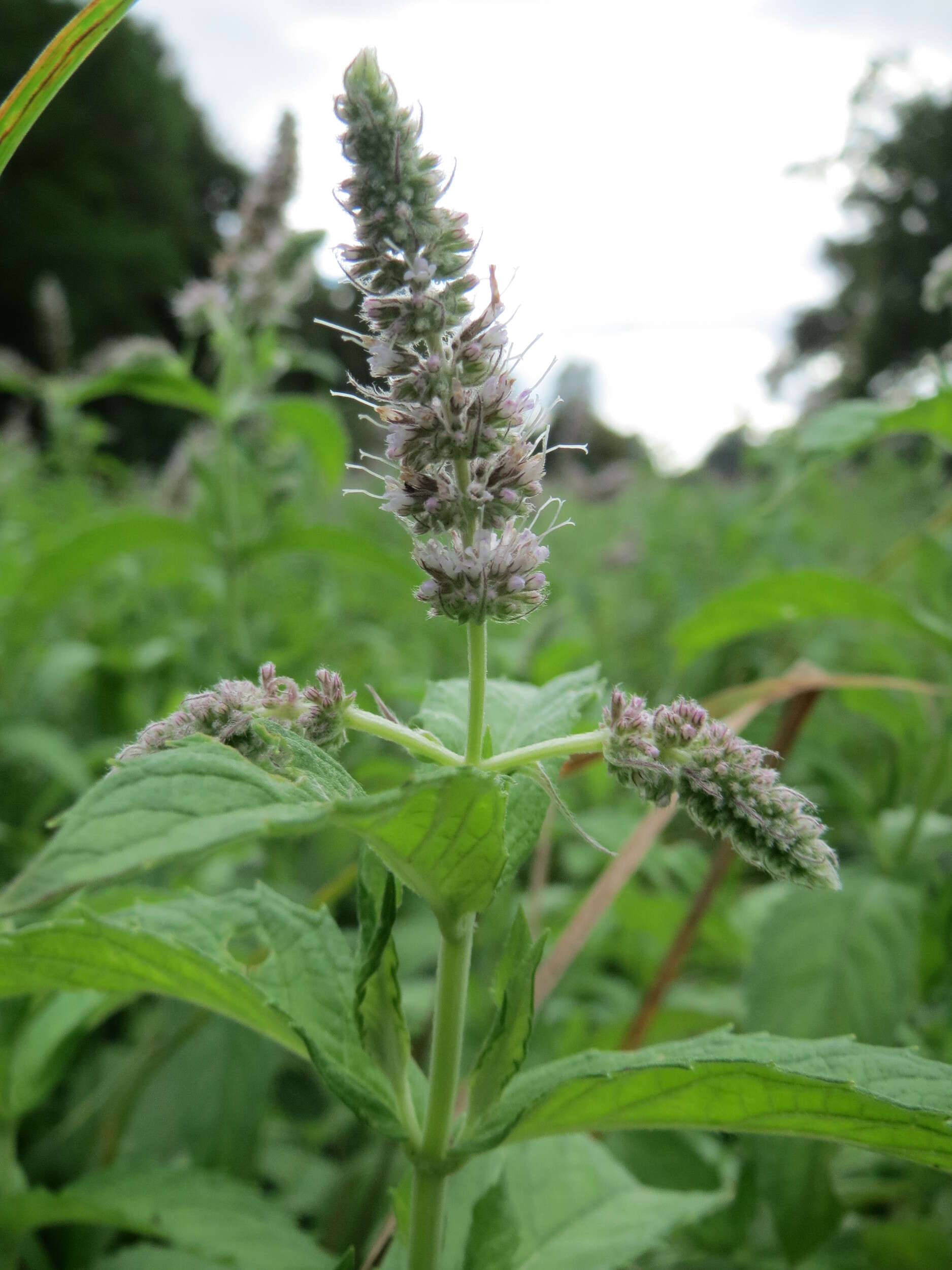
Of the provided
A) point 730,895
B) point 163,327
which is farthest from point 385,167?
point 163,327

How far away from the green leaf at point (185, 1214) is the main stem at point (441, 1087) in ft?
1.34

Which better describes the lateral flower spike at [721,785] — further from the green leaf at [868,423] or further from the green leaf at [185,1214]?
the green leaf at [868,423]

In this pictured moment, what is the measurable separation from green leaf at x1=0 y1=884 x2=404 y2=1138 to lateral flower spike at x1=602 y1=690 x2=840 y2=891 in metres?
0.39

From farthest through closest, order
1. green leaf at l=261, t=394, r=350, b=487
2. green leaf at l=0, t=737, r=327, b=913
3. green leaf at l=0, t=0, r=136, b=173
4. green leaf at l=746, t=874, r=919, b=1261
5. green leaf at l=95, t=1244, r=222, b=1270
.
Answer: green leaf at l=261, t=394, r=350, b=487 → green leaf at l=746, t=874, r=919, b=1261 → green leaf at l=95, t=1244, r=222, b=1270 → green leaf at l=0, t=0, r=136, b=173 → green leaf at l=0, t=737, r=327, b=913

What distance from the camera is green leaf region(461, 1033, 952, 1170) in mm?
866

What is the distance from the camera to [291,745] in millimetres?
819

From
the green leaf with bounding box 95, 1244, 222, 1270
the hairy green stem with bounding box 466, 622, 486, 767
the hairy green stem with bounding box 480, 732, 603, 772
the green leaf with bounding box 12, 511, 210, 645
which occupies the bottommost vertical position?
the green leaf with bounding box 95, 1244, 222, 1270

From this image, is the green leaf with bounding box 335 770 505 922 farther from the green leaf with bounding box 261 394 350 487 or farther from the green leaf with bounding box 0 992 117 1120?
the green leaf with bounding box 261 394 350 487

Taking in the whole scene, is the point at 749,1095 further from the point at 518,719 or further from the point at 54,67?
the point at 54,67

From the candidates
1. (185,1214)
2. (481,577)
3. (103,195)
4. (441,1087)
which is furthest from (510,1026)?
(103,195)

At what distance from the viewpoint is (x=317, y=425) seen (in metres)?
3.49

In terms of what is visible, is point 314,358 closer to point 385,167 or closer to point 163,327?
point 385,167

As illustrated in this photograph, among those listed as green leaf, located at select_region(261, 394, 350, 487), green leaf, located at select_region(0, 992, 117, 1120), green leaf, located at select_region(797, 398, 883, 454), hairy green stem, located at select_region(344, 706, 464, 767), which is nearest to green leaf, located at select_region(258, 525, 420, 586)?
green leaf, located at select_region(261, 394, 350, 487)

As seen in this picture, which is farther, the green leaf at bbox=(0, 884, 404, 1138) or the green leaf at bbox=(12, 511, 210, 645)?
the green leaf at bbox=(12, 511, 210, 645)
